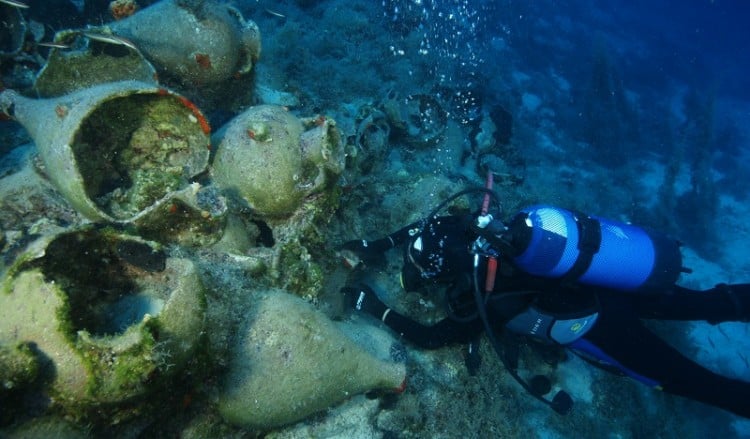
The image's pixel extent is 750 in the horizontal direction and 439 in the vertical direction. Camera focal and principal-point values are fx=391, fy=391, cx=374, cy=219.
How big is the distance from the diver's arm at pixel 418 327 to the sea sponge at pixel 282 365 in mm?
1201

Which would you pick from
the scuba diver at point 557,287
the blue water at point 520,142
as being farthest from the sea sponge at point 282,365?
the scuba diver at point 557,287

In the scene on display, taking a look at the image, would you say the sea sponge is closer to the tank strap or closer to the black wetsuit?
the black wetsuit

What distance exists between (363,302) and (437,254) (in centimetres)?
94

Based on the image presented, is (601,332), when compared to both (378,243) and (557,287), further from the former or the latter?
(378,243)

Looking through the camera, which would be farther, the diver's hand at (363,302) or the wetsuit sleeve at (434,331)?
the diver's hand at (363,302)

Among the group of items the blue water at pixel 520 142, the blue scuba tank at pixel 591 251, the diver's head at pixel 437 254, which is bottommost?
the blue water at pixel 520 142

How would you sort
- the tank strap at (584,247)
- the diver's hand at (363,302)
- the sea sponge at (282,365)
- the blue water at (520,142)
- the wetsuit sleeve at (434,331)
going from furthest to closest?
the blue water at (520,142) < the diver's hand at (363,302) < the wetsuit sleeve at (434,331) < the tank strap at (584,247) < the sea sponge at (282,365)

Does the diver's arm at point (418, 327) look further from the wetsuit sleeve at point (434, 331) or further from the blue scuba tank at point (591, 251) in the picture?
the blue scuba tank at point (591, 251)

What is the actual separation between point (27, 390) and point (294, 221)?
2.16 meters

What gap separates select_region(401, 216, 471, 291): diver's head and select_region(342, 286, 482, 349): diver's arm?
1.21ft

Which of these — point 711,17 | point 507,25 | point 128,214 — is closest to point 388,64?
point 128,214

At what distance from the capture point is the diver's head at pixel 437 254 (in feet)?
13.0

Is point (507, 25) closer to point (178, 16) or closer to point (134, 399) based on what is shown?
point (178, 16)

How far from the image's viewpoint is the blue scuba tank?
3674 mm
